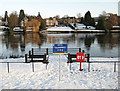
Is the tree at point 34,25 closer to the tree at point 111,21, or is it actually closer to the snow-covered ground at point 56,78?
the tree at point 111,21

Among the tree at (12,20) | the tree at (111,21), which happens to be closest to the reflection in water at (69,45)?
the tree at (111,21)

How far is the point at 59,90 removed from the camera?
23.7 feet

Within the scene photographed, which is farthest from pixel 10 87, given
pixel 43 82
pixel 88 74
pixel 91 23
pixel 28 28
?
pixel 91 23

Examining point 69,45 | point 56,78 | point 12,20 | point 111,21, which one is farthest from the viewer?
point 12,20

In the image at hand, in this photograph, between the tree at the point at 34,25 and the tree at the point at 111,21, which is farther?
the tree at the point at 111,21

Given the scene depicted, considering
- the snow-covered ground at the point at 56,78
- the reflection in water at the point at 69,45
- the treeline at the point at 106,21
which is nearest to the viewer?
the snow-covered ground at the point at 56,78

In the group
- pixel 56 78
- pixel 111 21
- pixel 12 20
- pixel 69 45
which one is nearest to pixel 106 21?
pixel 111 21

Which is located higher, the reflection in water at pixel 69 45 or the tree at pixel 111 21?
the tree at pixel 111 21

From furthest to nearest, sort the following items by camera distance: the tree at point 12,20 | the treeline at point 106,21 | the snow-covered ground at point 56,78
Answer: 1. the tree at point 12,20
2. the treeline at point 106,21
3. the snow-covered ground at point 56,78

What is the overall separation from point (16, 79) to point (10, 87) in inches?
46.6

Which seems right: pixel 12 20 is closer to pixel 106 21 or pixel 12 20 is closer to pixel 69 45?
pixel 106 21

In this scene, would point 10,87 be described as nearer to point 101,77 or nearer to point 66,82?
point 66,82

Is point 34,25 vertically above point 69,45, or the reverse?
point 34,25

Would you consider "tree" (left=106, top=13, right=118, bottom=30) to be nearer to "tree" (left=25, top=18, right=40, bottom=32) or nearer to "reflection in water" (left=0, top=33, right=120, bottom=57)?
"reflection in water" (left=0, top=33, right=120, bottom=57)
